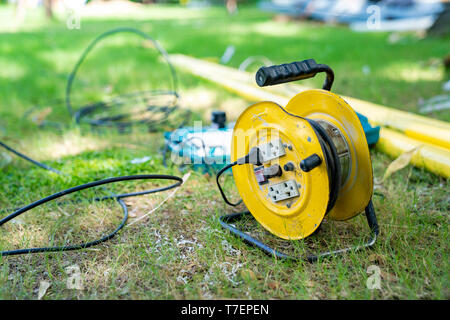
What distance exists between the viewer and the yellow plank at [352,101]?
8.11 ft

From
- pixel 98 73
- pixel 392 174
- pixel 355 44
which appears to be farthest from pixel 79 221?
pixel 355 44

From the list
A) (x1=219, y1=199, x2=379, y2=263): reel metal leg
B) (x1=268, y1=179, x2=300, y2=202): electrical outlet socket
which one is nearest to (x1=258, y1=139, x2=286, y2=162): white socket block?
(x1=268, y1=179, x2=300, y2=202): electrical outlet socket

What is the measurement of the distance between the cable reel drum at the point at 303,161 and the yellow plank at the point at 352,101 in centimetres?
112

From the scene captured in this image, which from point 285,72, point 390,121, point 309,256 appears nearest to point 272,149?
point 285,72

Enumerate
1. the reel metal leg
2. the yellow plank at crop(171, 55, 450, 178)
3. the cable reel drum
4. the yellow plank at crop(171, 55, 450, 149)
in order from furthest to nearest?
1. the yellow plank at crop(171, 55, 450, 149)
2. the yellow plank at crop(171, 55, 450, 178)
3. the reel metal leg
4. the cable reel drum

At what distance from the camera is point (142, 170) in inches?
94.2

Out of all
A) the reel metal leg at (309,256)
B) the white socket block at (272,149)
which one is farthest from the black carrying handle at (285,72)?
the reel metal leg at (309,256)

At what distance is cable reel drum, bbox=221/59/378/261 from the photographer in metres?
1.39

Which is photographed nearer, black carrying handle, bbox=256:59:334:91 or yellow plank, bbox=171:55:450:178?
black carrying handle, bbox=256:59:334:91

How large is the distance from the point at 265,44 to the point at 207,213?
548 cm

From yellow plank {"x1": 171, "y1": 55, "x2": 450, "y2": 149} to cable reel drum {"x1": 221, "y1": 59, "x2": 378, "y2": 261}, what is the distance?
3.68 ft

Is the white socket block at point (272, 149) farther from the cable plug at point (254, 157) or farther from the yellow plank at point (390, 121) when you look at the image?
the yellow plank at point (390, 121)

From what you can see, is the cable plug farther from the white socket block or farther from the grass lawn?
the grass lawn
